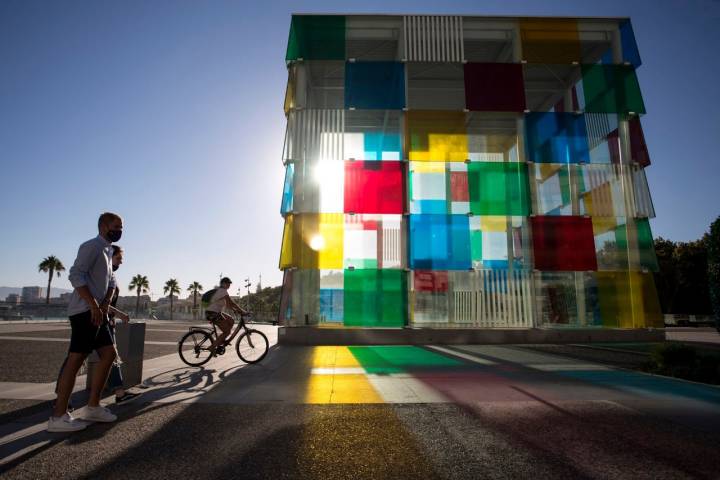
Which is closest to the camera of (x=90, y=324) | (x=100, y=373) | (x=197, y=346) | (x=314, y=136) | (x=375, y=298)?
(x=90, y=324)

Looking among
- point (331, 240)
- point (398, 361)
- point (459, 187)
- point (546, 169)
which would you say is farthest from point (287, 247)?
point (546, 169)

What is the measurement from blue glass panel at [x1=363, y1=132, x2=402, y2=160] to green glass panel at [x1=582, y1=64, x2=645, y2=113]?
332 inches

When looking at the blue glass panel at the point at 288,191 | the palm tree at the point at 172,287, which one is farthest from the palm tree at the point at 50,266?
the blue glass panel at the point at 288,191

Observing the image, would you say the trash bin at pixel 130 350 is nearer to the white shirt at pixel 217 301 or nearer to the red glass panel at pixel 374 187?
the white shirt at pixel 217 301

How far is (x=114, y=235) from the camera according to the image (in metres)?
4.32

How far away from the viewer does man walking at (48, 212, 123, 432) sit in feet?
12.2

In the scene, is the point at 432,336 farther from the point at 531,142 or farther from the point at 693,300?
the point at 693,300

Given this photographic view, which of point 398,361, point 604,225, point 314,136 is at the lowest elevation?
point 398,361

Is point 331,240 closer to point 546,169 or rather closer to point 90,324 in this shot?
point 546,169

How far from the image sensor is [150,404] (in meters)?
4.72

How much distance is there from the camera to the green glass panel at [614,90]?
617 inches

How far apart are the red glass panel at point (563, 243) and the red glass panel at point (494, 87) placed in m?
4.89

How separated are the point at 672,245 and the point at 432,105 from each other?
39894mm

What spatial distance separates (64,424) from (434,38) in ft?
55.2
